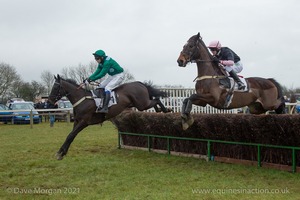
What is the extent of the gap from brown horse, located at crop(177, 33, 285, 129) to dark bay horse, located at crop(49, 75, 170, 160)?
232cm

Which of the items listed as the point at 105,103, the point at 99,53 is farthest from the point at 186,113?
the point at 99,53

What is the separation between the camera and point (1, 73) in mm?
52031

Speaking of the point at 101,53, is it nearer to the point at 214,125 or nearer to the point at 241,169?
the point at 214,125

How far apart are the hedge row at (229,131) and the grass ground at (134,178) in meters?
0.49

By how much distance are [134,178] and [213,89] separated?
2632 millimetres

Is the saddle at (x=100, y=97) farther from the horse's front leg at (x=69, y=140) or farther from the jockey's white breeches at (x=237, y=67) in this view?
the jockey's white breeches at (x=237, y=67)

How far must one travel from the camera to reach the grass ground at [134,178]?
688 centimetres

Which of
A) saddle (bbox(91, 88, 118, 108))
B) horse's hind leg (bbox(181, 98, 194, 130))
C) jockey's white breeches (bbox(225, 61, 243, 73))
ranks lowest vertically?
horse's hind leg (bbox(181, 98, 194, 130))

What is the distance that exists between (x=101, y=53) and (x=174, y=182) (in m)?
3.65

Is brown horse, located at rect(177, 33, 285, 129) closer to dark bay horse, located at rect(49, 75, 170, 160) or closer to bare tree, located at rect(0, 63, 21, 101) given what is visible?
dark bay horse, located at rect(49, 75, 170, 160)

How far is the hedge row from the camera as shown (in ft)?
27.2

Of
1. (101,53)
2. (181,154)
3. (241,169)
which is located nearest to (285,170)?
(241,169)

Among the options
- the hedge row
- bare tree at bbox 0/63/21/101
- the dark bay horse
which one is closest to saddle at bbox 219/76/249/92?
the hedge row

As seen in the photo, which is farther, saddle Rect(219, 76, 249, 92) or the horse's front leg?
the horse's front leg
